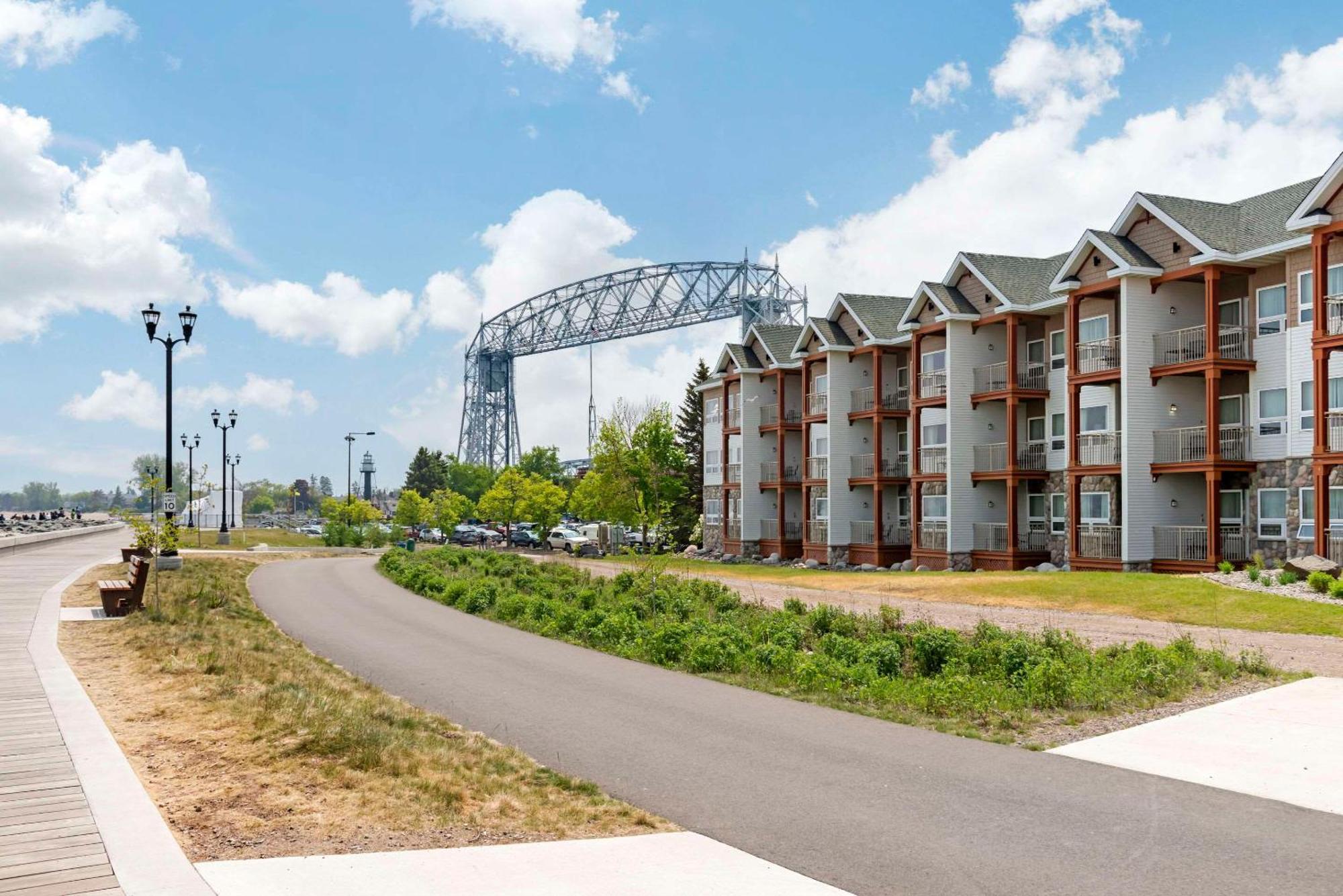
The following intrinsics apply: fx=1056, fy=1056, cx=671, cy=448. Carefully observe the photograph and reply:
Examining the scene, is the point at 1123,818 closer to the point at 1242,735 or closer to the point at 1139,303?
the point at 1242,735

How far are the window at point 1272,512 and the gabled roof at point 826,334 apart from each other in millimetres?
21687

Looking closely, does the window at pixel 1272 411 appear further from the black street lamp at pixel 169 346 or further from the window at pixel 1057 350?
the black street lamp at pixel 169 346

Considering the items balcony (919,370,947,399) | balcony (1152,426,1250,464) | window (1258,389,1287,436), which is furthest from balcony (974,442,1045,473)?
window (1258,389,1287,436)

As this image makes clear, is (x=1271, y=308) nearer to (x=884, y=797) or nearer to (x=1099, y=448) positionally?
(x=1099, y=448)

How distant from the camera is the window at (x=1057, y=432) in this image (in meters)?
39.8

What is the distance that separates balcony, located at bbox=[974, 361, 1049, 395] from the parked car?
1218 inches

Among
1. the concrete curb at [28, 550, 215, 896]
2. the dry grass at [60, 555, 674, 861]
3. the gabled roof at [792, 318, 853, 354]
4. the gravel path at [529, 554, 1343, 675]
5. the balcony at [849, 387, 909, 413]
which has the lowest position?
the gravel path at [529, 554, 1343, 675]

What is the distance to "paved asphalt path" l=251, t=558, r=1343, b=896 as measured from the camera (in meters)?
7.23

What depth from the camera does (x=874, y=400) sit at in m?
48.9

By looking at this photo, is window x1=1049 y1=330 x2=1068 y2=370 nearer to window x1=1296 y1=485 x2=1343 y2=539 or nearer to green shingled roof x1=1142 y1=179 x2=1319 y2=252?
green shingled roof x1=1142 y1=179 x2=1319 y2=252

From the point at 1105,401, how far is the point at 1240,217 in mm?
7316

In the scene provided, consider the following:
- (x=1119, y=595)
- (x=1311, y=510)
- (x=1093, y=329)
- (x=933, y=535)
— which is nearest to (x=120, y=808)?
(x=1119, y=595)

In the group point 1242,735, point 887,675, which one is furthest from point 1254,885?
point 887,675

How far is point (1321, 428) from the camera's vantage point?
96.4 ft
